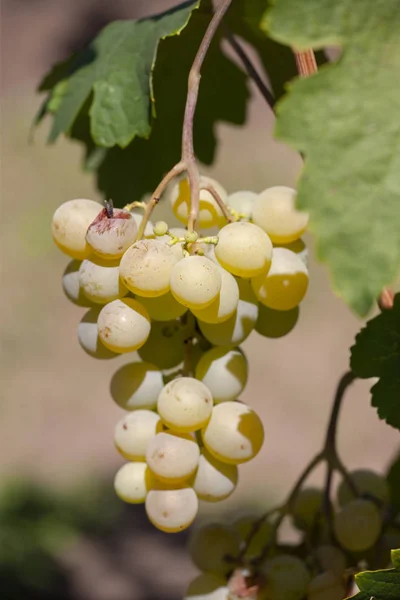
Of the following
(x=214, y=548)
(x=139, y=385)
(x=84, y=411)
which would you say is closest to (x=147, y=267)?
(x=139, y=385)

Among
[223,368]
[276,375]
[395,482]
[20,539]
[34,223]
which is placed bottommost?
[276,375]

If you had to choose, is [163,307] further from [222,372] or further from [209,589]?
[209,589]

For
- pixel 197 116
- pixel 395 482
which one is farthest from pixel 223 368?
pixel 197 116

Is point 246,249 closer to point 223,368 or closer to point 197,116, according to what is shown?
point 223,368

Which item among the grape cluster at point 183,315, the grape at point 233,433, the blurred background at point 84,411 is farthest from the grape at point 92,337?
the blurred background at point 84,411

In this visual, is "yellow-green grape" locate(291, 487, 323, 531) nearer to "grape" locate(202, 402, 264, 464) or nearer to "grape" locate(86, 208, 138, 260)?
"grape" locate(202, 402, 264, 464)

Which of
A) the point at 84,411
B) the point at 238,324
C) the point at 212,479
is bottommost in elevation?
the point at 84,411

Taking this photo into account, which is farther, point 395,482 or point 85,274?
point 395,482

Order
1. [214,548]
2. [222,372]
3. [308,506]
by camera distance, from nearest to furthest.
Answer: [222,372] < [214,548] < [308,506]
